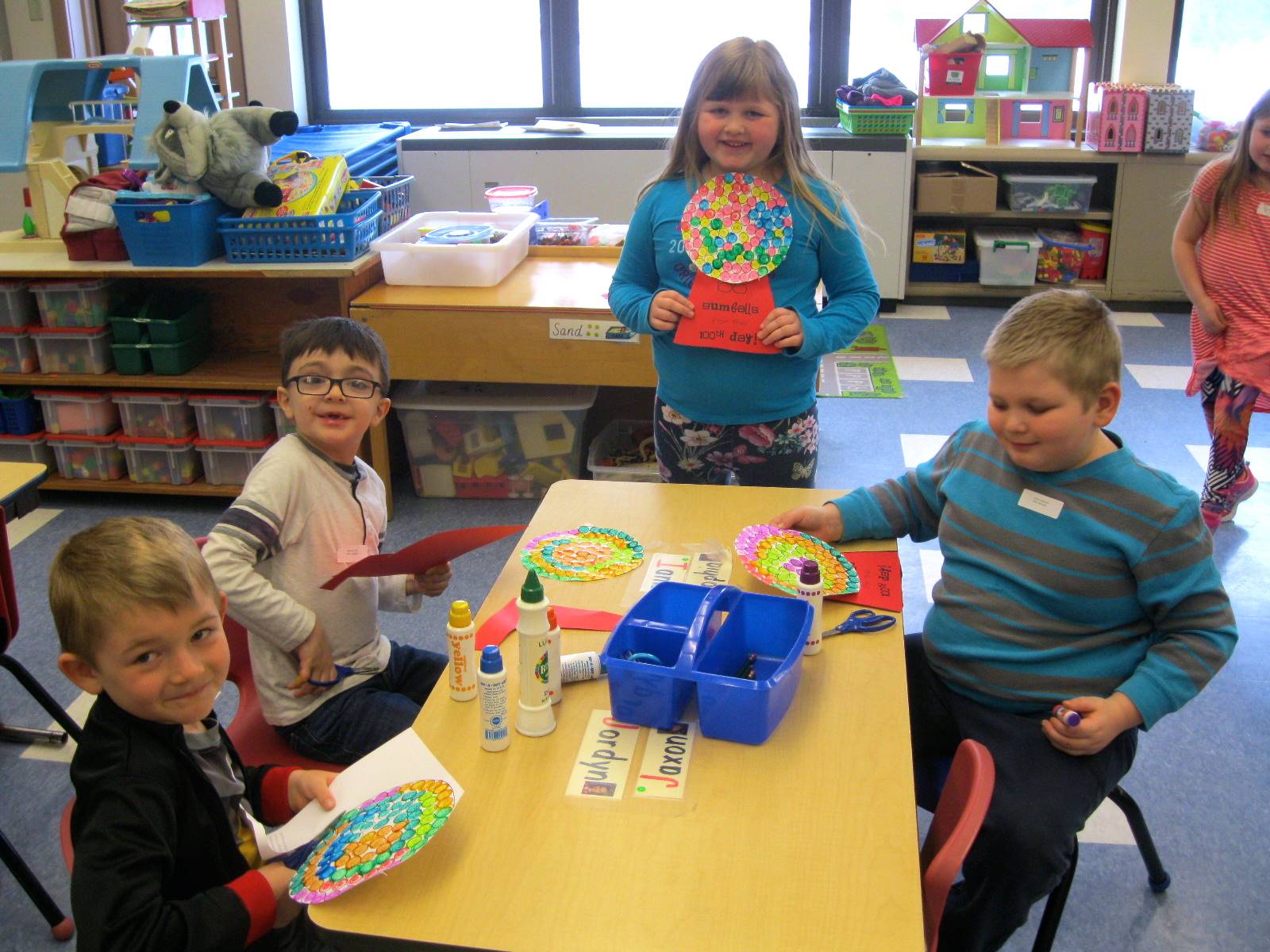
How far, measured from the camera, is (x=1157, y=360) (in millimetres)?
4414

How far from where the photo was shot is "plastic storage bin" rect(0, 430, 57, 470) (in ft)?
10.8

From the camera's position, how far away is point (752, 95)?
6.15 feet

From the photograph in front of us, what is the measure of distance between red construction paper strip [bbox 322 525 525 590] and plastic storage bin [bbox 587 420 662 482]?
158cm

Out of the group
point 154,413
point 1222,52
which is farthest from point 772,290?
point 1222,52

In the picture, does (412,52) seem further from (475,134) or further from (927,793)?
(927,793)

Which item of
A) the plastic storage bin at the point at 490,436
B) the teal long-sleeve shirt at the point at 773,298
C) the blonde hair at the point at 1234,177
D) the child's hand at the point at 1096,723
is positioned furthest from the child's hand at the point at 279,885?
the blonde hair at the point at 1234,177

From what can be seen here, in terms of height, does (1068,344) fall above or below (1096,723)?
above

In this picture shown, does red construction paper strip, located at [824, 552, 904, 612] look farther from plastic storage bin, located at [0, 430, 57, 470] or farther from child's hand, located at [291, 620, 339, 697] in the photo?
plastic storage bin, located at [0, 430, 57, 470]

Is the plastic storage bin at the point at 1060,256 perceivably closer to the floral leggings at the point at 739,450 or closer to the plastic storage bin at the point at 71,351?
the floral leggings at the point at 739,450

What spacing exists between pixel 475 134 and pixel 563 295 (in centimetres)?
221

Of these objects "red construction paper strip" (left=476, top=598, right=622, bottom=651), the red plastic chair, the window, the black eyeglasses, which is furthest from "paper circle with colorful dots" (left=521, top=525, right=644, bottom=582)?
the window

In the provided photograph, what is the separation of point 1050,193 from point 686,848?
15.1 feet

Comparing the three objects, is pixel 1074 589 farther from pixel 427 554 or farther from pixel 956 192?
pixel 956 192

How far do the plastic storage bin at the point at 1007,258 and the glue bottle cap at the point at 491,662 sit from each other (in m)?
4.32
